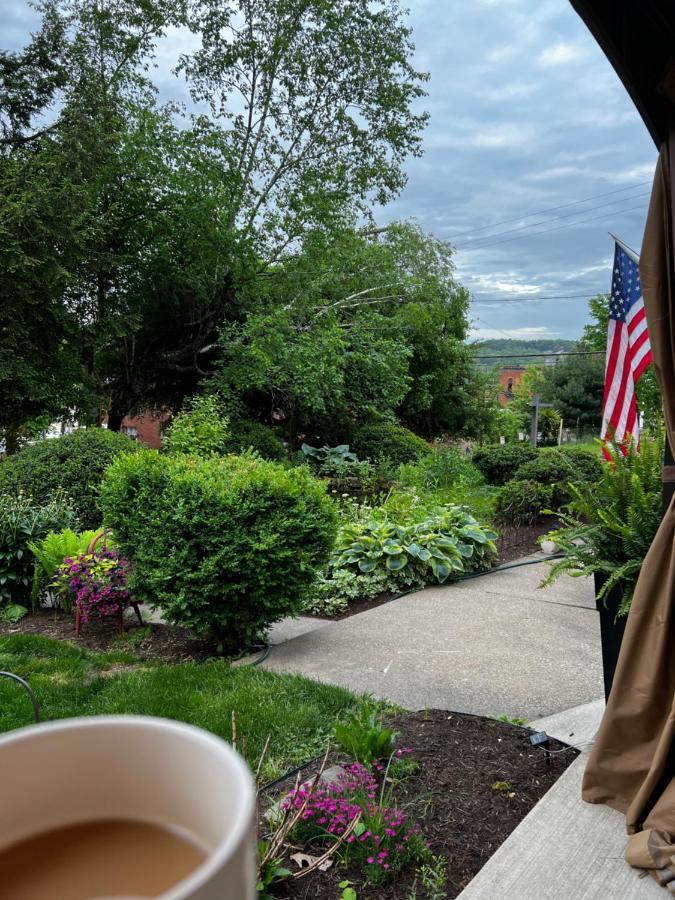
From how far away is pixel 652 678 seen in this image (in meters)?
2.18

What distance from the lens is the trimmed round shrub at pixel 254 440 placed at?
40.9 feet

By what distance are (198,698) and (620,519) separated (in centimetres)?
232

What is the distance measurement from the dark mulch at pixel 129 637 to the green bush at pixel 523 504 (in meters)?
5.65

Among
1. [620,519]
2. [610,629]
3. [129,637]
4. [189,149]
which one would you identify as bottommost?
[129,637]

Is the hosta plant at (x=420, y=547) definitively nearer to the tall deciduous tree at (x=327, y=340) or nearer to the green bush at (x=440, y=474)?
the green bush at (x=440, y=474)

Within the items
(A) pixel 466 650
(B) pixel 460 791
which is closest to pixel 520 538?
(A) pixel 466 650

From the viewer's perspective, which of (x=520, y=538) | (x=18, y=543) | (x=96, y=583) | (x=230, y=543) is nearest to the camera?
(x=230, y=543)

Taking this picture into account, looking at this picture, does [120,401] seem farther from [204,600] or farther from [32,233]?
[204,600]

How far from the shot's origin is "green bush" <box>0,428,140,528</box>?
21.9 feet

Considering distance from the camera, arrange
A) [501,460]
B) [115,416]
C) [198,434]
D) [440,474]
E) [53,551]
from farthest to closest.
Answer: [115,416], [501,460], [440,474], [198,434], [53,551]

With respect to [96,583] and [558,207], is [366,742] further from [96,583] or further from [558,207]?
[558,207]

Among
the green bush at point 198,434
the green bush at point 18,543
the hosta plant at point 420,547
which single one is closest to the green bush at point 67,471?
the green bush at point 18,543

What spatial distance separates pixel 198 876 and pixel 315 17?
1658 cm

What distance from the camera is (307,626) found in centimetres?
528
